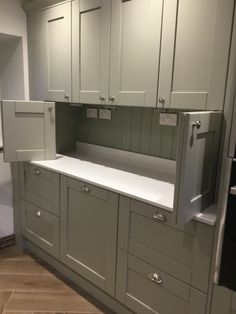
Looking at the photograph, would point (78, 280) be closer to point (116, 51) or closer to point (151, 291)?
point (151, 291)

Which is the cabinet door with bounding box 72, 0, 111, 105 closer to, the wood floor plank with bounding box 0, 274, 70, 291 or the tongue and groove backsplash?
the tongue and groove backsplash

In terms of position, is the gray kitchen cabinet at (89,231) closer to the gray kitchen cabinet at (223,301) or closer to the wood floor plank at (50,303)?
the wood floor plank at (50,303)

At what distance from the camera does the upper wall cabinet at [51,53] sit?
2270 mm

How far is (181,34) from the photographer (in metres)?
1.59

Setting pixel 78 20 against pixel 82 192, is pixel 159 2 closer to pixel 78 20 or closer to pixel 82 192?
pixel 78 20

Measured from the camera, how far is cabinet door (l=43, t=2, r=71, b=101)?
225cm

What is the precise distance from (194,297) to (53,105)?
1.79 metres

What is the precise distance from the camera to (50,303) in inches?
80.3

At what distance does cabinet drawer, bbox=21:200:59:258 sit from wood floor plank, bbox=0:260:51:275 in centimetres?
18

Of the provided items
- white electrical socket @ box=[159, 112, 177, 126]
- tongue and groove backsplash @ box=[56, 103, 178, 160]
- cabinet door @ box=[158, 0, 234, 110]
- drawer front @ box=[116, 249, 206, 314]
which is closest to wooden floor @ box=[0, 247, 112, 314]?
drawer front @ box=[116, 249, 206, 314]

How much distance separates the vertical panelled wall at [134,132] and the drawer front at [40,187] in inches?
25.9

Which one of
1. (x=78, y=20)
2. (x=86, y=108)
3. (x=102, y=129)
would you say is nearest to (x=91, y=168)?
(x=102, y=129)

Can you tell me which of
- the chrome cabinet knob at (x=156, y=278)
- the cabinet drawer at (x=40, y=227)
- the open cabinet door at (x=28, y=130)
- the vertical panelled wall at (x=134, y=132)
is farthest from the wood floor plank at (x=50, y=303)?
the vertical panelled wall at (x=134, y=132)

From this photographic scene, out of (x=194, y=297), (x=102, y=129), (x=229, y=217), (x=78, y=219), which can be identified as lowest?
(x=194, y=297)
